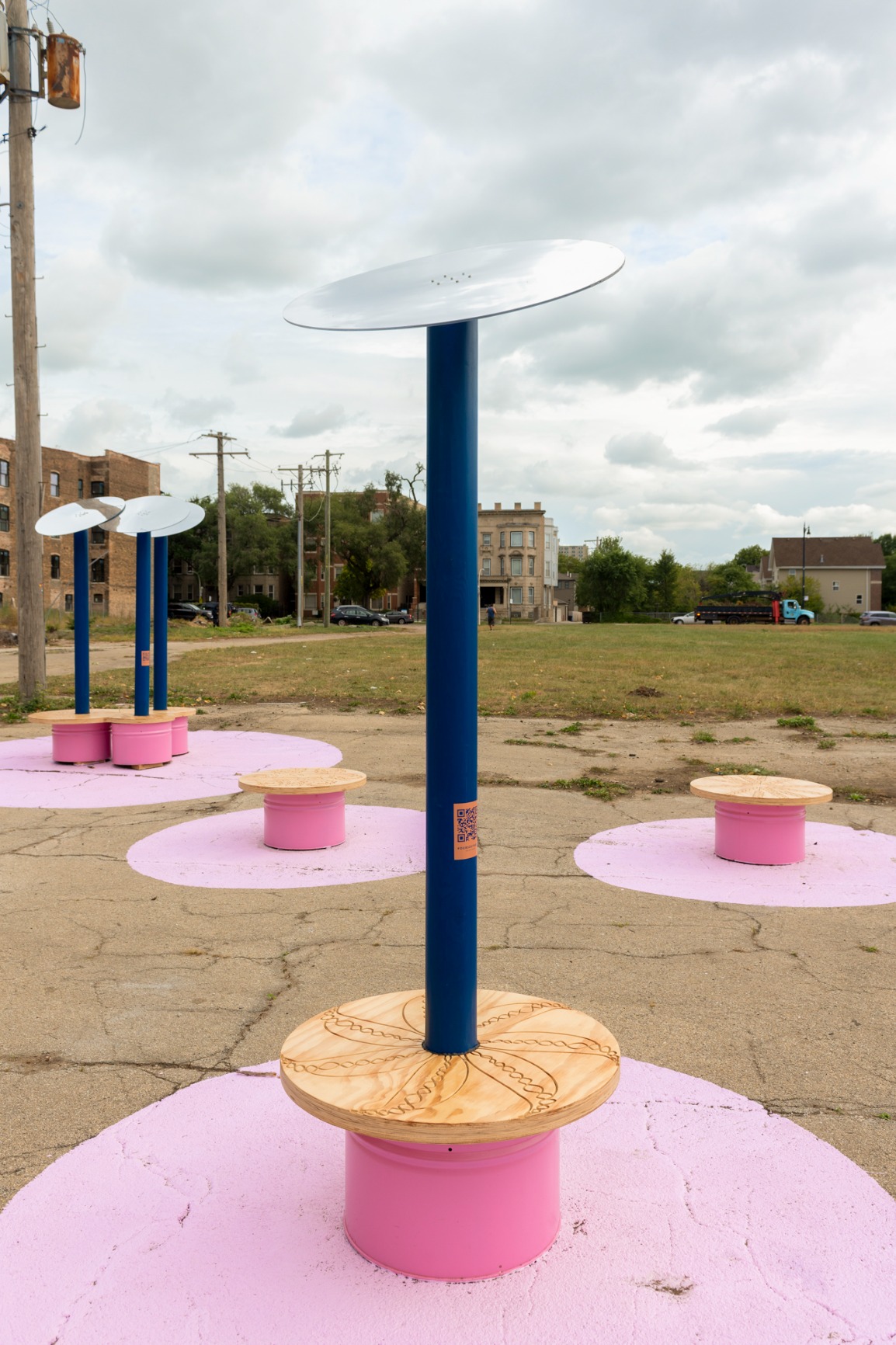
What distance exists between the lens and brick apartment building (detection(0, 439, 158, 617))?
62938 millimetres

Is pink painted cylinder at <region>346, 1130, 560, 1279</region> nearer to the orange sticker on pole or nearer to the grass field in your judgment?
the orange sticker on pole

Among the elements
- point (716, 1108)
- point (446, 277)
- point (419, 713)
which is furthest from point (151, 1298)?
point (419, 713)

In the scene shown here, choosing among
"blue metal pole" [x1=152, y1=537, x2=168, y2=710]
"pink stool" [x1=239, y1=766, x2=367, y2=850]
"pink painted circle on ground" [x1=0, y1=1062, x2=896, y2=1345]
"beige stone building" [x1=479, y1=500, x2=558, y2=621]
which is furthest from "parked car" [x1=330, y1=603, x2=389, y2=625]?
"pink painted circle on ground" [x1=0, y1=1062, x2=896, y2=1345]

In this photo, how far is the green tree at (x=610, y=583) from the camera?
9375 centimetres

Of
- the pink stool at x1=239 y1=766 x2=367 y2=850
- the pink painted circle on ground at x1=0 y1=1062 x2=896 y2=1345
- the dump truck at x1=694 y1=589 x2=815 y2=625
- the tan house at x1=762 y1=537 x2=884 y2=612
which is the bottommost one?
the pink painted circle on ground at x1=0 y1=1062 x2=896 y2=1345

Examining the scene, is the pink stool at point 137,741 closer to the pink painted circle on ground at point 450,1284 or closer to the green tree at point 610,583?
the pink painted circle on ground at point 450,1284

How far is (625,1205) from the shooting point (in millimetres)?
2705

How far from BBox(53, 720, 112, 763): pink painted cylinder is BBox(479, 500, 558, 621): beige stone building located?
94.1 meters

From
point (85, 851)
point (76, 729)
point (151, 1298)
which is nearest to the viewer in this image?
point (151, 1298)

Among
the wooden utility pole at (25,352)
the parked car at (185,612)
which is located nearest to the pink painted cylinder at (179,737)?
the wooden utility pole at (25,352)

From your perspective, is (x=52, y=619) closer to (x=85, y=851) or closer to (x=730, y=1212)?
(x=85, y=851)

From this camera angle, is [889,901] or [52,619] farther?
[52,619]

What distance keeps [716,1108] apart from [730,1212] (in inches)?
22.9

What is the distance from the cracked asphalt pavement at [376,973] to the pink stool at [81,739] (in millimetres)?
2507
